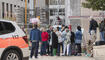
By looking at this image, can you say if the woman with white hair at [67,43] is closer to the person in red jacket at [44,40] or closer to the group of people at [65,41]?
the group of people at [65,41]

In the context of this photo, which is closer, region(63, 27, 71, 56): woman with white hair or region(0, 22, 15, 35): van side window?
region(0, 22, 15, 35): van side window

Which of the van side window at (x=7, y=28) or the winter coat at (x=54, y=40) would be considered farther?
the winter coat at (x=54, y=40)

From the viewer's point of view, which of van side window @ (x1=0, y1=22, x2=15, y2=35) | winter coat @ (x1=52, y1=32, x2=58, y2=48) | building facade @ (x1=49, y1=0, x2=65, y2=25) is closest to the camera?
van side window @ (x1=0, y1=22, x2=15, y2=35)

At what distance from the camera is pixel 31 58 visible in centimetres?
1405

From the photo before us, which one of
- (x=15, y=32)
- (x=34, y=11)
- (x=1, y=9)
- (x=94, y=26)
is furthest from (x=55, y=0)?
(x=15, y=32)

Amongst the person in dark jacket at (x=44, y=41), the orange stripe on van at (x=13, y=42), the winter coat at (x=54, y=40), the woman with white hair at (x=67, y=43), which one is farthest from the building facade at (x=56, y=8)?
the orange stripe on van at (x=13, y=42)

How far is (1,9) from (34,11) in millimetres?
14244

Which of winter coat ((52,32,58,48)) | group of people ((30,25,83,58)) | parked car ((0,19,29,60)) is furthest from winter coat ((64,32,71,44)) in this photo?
parked car ((0,19,29,60))

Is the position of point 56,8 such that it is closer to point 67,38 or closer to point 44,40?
point 44,40

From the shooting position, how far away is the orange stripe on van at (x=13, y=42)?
10312 millimetres

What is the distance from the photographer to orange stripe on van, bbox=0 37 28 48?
1031cm

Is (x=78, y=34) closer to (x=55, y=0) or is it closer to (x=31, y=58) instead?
(x=31, y=58)

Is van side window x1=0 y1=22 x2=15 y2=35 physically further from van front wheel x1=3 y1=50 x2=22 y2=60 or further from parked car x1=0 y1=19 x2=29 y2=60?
van front wheel x1=3 y1=50 x2=22 y2=60

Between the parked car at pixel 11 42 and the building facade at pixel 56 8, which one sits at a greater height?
the building facade at pixel 56 8
